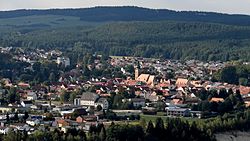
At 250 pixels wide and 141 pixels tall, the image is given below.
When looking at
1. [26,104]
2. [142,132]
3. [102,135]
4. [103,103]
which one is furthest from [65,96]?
[102,135]

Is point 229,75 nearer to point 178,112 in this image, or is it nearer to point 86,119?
point 178,112

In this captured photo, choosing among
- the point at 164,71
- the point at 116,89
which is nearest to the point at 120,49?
the point at 164,71

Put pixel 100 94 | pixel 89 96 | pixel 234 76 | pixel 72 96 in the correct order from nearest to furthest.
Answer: pixel 89 96 → pixel 72 96 → pixel 100 94 → pixel 234 76

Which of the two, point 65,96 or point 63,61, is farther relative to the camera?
point 63,61

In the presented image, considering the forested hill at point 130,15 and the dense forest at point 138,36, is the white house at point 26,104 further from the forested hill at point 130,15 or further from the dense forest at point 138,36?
the forested hill at point 130,15

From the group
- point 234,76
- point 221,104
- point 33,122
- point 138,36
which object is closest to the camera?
point 33,122

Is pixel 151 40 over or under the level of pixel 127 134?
under
